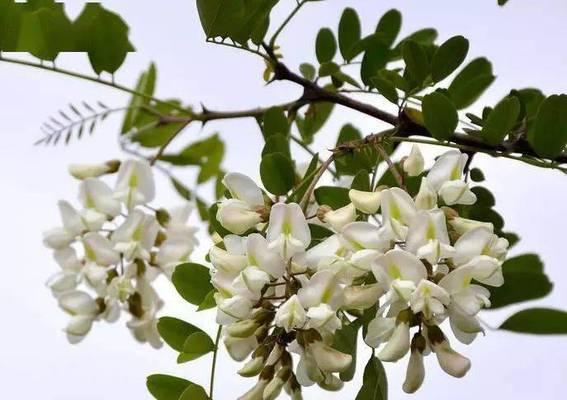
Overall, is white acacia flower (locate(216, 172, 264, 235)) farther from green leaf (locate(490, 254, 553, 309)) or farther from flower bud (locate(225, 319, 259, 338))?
green leaf (locate(490, 254, 553, 309))

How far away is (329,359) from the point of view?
1.90 feet

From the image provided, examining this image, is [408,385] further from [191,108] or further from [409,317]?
[191,108]

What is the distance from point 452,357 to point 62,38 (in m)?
0.49

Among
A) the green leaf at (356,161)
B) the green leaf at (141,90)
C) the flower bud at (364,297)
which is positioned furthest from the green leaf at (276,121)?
the green leaf at (141,90)

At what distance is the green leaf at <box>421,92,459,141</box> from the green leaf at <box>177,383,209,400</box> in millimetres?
259

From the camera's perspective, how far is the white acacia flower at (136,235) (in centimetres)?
86

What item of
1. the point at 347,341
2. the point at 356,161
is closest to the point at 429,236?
the point at 347,341

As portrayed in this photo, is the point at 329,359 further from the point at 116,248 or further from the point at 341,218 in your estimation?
the point at 116,248

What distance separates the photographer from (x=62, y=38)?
857 millimetres

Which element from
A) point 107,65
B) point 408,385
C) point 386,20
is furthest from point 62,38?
point 408,385

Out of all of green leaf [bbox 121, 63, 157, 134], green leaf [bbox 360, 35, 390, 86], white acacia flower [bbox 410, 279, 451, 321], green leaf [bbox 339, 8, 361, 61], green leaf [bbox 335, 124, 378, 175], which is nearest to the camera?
white acacia flower [bbox 410, 279, 451, 321]

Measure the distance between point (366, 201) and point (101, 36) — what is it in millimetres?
385

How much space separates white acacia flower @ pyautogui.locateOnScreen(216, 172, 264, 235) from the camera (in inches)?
24.5

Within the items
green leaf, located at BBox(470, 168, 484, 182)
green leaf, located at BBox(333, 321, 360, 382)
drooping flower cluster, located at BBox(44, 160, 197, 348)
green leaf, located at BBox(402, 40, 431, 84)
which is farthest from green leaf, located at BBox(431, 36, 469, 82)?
drooping flower cluster, located at BBox(44, 160, 197, 348)
